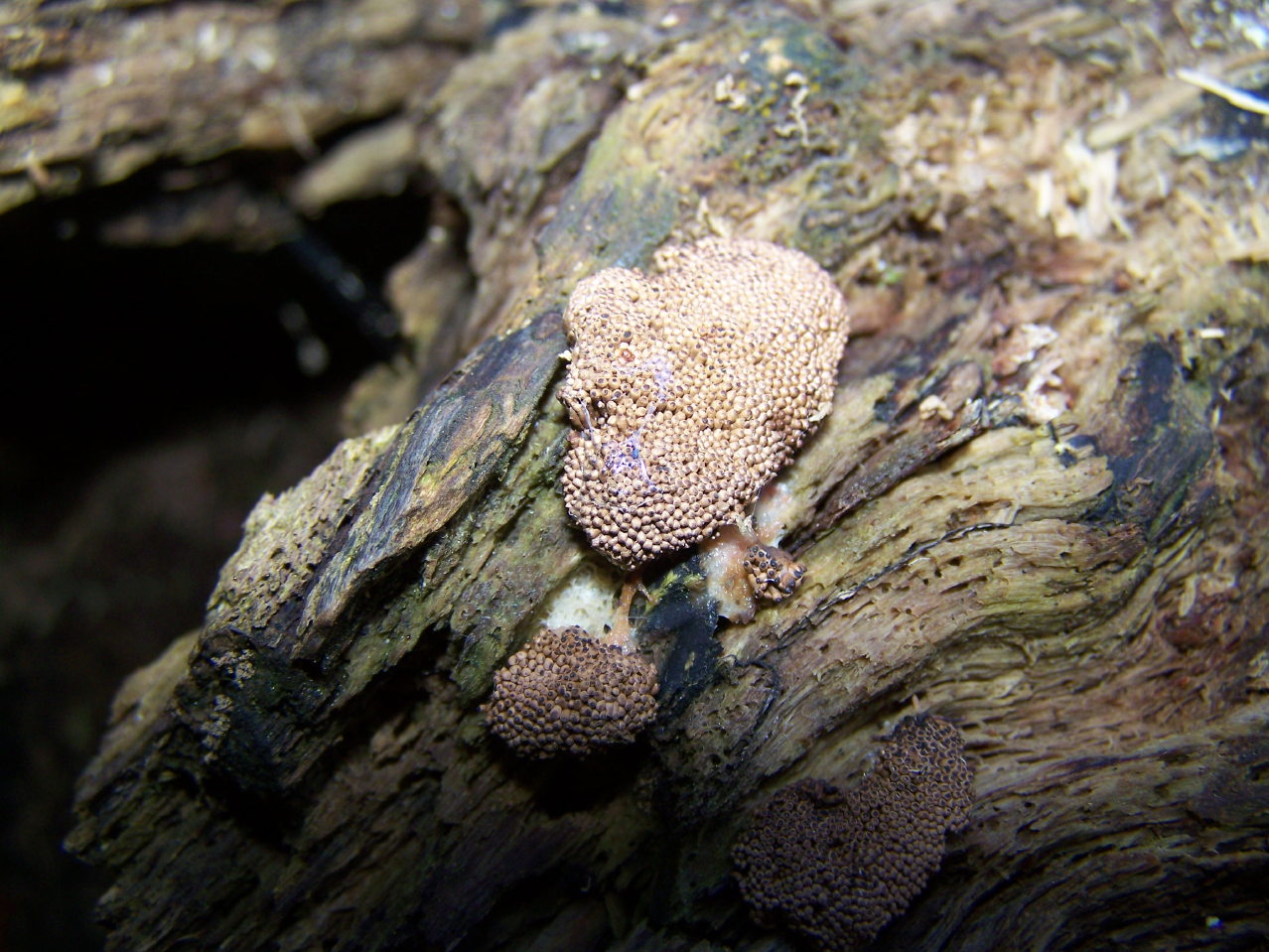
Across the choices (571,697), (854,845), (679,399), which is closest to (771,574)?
(679,399)

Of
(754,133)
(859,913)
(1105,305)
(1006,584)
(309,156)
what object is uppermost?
(309,156)

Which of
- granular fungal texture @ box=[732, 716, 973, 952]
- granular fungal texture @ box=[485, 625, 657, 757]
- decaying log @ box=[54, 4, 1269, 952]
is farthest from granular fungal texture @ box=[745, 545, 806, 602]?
granular fungal texture @ box=[732, 716, 973, 952]

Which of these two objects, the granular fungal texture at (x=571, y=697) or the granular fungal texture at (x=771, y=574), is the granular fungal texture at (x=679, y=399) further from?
the granular fungal texture at (x=571, y=697)

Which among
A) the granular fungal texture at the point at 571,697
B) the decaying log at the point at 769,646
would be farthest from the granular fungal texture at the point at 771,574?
the granular fungal texture at the point at 571,697

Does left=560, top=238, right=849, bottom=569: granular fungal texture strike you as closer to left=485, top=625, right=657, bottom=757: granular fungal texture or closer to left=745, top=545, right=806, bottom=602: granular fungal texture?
left=745, top=545, right=806, bottom=602: granular fungal texture

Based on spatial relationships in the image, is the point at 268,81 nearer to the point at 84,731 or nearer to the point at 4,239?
the point at 4,239

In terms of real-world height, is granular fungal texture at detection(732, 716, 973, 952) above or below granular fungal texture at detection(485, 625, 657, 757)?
below

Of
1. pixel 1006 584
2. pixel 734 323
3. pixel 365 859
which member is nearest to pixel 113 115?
pixel 734 323
